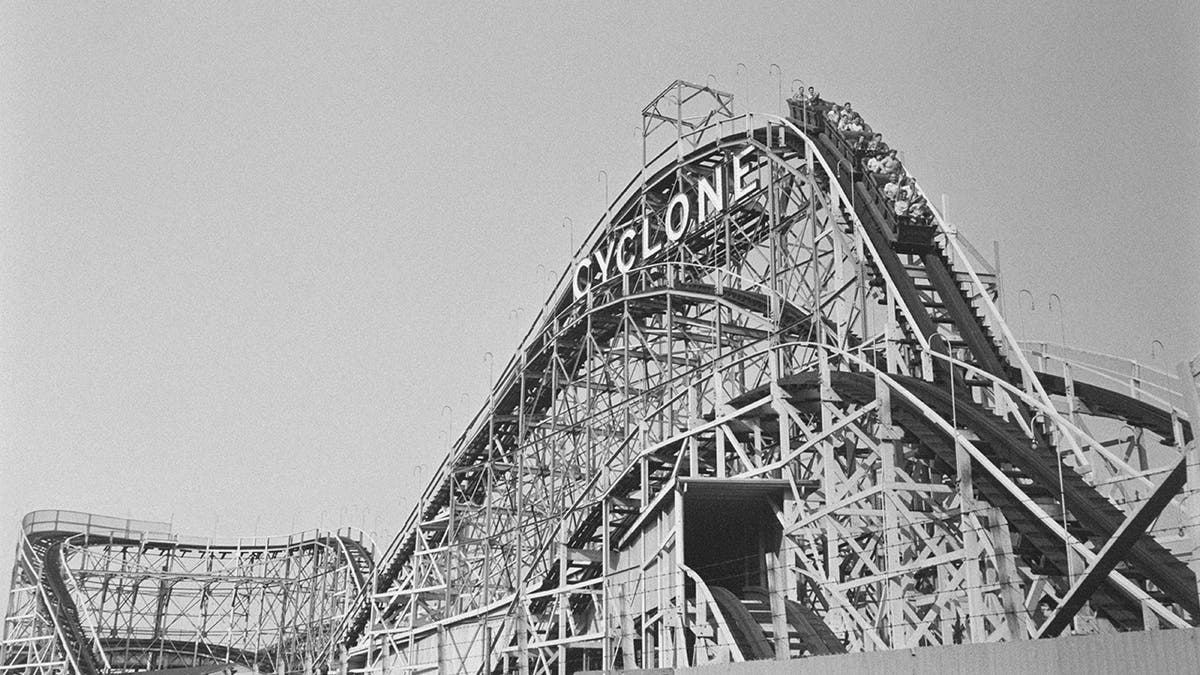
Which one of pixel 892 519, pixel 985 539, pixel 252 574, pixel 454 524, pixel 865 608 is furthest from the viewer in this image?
pixel 252 574

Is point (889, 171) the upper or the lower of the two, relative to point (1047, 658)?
upper

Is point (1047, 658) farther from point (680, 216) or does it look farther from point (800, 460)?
point (680, 216)

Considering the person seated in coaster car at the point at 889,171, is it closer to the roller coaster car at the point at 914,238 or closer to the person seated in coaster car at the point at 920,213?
the person seated in coaster car at the point at 920,213

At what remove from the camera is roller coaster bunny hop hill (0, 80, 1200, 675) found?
45.2 feet

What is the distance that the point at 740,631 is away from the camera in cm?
1598

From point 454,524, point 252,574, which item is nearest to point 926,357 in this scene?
point 454,524

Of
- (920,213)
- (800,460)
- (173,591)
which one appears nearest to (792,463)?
(800,460)

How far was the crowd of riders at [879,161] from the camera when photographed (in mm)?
21047

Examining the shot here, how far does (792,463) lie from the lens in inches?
743

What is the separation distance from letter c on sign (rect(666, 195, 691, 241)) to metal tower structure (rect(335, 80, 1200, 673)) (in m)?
0.04

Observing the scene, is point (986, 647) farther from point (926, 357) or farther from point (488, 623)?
point (488, 623)

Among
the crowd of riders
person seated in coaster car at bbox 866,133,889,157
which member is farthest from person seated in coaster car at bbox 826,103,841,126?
person seated in coaster car at bbox 866,133,889,157

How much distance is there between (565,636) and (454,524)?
11132 millimetres

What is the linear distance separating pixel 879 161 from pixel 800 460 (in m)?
5.41
